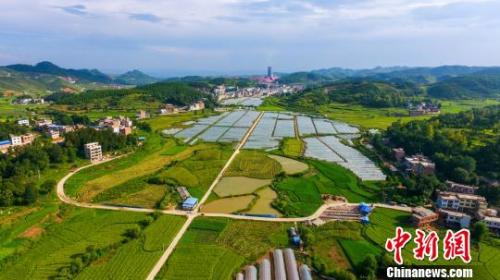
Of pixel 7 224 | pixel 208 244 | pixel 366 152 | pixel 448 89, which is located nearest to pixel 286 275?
pixel 208 244

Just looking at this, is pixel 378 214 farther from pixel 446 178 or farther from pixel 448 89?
pixel 448 89

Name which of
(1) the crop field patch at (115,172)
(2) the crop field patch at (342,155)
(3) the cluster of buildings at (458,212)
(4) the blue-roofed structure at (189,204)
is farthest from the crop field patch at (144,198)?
(3) the cluster of buildings at (458,212)

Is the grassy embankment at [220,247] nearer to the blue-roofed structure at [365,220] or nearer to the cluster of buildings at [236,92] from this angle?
the blue-roofed structure at [365,220]

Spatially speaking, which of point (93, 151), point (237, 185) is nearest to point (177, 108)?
point (93, 151)

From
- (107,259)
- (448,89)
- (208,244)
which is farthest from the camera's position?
(448,89)

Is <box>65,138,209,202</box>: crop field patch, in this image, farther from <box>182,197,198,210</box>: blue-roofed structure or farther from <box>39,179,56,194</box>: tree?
<box>182,197,198,210</box>: blue-roofed structure

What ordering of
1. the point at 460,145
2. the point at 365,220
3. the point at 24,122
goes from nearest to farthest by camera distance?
1. the point at 365,220
2. the point at 460,145
3. the point at 24,122

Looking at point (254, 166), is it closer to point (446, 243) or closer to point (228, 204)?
point (228, 204)
